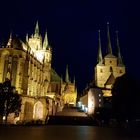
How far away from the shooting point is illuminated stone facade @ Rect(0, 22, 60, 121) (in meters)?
56.5

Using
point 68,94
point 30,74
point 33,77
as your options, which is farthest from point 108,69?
point 30,74

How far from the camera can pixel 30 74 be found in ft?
243

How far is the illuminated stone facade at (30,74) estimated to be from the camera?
56.5 metres

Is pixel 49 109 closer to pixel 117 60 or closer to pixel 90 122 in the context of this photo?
pixel 90 122

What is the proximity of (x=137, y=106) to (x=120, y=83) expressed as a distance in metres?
5.87

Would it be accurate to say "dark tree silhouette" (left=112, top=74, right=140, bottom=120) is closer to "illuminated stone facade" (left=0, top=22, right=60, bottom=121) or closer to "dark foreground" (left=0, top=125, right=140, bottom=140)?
"illuminated stone facade" (left=0, top=22, right=60, bottom=121)

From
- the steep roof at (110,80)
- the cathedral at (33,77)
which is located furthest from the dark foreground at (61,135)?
the steep roof at (110,80)

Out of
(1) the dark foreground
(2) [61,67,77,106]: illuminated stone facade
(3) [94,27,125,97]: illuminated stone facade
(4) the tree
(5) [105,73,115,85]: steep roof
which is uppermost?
(3) [94,27,125,97]: illuminated stone facade

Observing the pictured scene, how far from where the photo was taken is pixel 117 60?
326 feet

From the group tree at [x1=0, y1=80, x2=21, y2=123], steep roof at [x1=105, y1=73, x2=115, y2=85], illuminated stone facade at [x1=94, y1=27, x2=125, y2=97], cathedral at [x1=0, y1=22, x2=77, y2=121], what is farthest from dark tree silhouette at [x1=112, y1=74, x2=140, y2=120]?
illuminated stone facade at [x1=94, y1=27, x2=125, y2=97]

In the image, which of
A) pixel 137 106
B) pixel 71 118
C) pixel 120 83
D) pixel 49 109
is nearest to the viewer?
pixel 137 106

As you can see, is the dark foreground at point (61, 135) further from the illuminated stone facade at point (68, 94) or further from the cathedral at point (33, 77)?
the illuminated stone facade at point (68, 94)

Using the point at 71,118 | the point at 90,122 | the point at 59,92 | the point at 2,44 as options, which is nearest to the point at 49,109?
the point at 71,118

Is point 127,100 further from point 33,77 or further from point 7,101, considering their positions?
point 33,77
